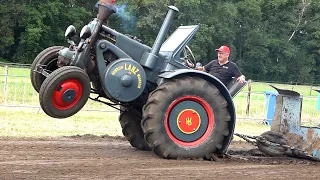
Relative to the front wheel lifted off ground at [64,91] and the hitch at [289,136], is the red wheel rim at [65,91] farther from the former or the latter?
the hitch at [289,136]

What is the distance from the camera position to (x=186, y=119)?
829 cm

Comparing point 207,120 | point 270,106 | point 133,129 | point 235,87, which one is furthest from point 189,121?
point 270,106

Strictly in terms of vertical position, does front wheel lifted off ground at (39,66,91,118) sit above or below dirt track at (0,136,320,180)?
above

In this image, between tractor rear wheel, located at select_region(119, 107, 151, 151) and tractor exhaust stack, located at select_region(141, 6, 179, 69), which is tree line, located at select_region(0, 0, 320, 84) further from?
tractor exhaust stack, located at select_region(141, 6, 179, 69)

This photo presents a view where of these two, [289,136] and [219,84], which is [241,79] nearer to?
[219,84]

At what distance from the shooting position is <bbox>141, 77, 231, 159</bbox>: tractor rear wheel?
8.04 m

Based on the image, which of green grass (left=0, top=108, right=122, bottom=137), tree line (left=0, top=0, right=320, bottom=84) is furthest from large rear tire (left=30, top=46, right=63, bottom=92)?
tree line (left=0, top=0, right=320, bottom=84)

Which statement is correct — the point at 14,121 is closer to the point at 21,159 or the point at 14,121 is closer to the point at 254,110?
the point at 21,159

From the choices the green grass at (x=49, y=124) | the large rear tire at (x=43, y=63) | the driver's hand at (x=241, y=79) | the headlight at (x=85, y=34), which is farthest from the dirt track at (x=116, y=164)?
the green grass at (x=49, y=124)

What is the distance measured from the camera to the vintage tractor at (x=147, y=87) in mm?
7867

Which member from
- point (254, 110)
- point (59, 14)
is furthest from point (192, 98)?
point (59, 14)

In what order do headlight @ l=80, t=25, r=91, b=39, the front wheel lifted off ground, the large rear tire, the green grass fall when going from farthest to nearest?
the green grass → the large rear tire → headlight @ l=80, t=25, r=91, b=39 → the front wheel lifted off ground

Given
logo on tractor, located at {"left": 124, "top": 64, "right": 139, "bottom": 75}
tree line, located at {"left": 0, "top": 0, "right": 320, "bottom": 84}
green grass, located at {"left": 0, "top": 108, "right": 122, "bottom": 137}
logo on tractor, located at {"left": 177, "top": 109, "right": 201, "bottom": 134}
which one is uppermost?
tree line, located at {"left": 0, "top": 0, "right": 320, "bottom": 84}

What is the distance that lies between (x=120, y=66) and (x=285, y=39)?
209ft
